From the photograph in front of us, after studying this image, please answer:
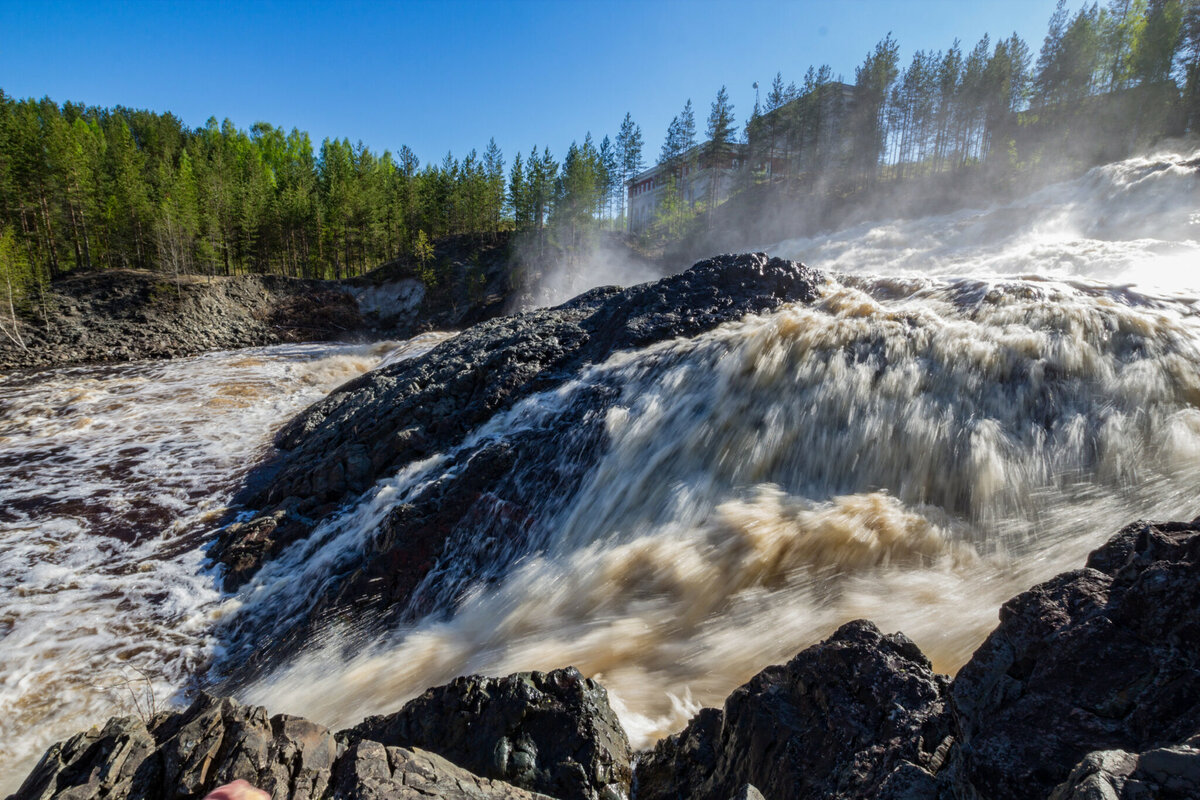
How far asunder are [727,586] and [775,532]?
27.9 inches

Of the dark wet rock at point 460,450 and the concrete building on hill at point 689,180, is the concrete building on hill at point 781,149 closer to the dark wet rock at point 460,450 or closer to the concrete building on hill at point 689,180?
the concrete building on hill at point 689,180

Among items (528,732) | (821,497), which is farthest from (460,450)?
(528,732)

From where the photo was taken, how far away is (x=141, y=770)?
246cm

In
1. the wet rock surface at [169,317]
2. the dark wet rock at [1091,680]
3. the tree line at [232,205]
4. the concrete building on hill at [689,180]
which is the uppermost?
the concrete building on hill at [689,180]

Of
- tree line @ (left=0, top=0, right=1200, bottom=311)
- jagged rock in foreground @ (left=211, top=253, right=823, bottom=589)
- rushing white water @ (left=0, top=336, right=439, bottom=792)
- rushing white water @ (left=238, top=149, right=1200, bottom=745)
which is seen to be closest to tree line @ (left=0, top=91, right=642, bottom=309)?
tree line @ (left=0, top=0, right=1200, bottom=311)

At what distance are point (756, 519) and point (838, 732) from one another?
2557 mm

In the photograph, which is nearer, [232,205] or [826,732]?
[826,732]

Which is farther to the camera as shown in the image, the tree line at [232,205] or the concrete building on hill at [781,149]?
the concrete building on hill at [781,149]

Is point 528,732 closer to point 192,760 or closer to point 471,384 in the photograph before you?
point 192,760

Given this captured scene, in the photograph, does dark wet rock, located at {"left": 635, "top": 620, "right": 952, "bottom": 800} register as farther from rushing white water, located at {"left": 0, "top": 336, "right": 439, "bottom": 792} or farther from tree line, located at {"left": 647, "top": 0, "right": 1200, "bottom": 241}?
tree line, located at {"left": 647, "top": 0, "right": 1200, "bottom": 241}

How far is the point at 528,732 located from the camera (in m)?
2.96

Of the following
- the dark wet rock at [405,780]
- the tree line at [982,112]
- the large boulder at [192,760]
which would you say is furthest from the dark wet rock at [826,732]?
the tree line at [982,112]

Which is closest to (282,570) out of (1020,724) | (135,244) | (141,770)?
(141,770)

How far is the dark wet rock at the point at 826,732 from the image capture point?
7.32 ft
